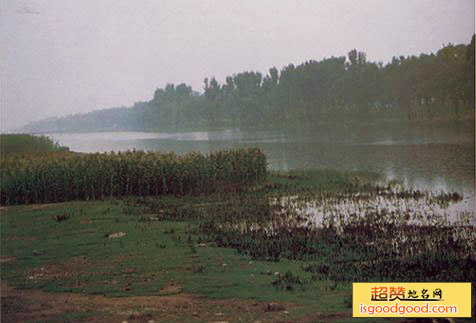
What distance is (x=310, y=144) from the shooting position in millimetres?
59812

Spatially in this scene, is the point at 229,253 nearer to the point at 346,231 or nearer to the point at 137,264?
the point at 137,264

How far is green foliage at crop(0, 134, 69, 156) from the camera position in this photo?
139 feet

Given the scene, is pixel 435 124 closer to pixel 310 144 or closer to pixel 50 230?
pixel 310 144

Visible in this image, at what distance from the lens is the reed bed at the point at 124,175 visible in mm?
25953

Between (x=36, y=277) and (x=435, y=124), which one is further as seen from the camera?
(x=435, y=124)

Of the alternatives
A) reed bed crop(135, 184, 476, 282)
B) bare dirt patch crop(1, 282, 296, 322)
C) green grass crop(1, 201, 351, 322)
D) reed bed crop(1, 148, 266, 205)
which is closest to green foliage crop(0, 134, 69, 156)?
reed bed crop(1, 148, 266, 205)

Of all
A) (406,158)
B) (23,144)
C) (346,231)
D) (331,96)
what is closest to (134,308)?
(346,231)

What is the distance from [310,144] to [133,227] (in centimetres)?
4340

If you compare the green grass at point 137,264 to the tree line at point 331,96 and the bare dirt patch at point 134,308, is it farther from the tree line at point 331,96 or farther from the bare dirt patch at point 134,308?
the tree line at point 331,96

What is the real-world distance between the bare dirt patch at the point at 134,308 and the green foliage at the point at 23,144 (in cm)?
3289

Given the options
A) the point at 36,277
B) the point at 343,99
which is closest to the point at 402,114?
the point at 343,99

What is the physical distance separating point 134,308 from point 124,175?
17907 millimetres

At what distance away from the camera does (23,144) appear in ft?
150

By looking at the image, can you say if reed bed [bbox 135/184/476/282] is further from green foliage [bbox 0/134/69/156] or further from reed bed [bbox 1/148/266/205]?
green foliage [bbox 0/134/69/156]
